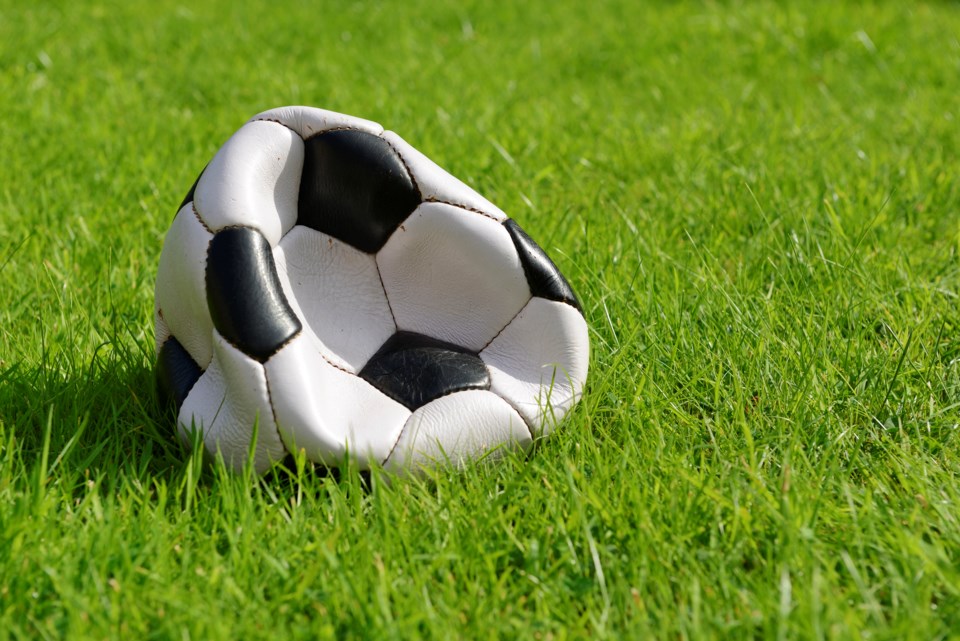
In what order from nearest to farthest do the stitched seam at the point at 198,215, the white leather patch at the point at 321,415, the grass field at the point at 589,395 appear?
1. the grass field at the point at 589,395
2. the white leather patch at the point at 321,415
3. the stitched seam at the point at 198,215

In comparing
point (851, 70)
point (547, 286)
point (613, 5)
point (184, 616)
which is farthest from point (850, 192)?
point (613, 5)

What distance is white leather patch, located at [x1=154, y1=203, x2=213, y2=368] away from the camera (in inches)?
64.0

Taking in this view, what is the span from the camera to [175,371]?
172 cm

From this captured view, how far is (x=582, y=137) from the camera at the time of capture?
3617 millimetres

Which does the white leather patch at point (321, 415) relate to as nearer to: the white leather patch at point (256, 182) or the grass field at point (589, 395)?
the grass field at point (589, 395)

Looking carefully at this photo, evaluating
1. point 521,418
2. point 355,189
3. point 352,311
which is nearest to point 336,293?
point 352,311

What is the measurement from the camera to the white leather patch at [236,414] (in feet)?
5.06

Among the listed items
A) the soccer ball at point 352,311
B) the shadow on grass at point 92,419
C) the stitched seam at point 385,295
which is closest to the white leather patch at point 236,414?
the soccer ball at point 352,311

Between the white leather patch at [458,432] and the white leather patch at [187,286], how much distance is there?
0.38 meters

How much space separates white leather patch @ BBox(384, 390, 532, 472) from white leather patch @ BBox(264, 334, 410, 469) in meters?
0.03

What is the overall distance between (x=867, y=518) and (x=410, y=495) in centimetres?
72

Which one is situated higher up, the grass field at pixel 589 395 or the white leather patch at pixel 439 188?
the white leather patch at pixel 439 188

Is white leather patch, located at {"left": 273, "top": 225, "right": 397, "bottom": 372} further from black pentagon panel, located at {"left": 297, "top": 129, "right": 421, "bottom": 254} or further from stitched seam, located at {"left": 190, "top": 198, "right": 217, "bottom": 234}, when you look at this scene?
stitched seam, located at {"left": 190, "top": 198, "right": 217, "bottom": 234}

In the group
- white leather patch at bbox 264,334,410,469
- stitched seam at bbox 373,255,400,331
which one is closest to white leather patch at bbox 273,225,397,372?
stitched seam at bbox 373,255,400,331
